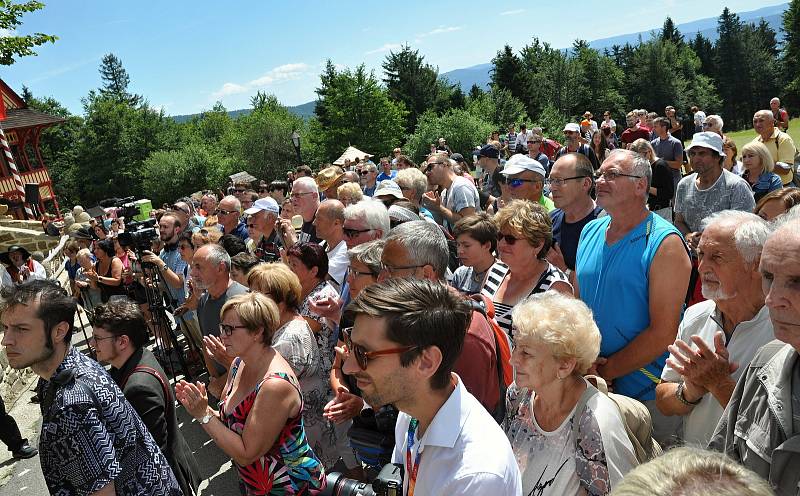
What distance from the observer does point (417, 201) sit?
268 inches

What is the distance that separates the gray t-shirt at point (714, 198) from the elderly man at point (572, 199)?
51.3 inches

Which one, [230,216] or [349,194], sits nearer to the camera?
[349,194]

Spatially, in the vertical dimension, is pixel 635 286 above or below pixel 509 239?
below

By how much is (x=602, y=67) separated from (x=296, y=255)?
50.4m

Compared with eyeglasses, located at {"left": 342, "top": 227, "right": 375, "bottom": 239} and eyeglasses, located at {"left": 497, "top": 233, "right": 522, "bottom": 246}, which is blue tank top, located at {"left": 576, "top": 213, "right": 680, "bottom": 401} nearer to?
eyeglasses, located at {"left": 497, "top": 233, "right": 522, "bottom": 246}

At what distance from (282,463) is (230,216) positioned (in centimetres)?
488

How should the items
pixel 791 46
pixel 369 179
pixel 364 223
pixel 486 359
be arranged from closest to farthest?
1. pixel 486 359
2. pixel 364 223
3. pixel 369 179
4. pixel 791 46

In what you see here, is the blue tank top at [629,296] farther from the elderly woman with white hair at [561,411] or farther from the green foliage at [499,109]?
the green foliage at [499,109]

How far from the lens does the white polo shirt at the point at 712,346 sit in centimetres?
212

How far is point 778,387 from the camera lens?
63.4 inches

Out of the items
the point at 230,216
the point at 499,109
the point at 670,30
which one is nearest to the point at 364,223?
the point at 230,216

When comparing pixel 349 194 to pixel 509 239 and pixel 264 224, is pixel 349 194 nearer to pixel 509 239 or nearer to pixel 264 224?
pixel 264 224

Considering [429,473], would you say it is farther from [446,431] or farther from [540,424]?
[540,424]

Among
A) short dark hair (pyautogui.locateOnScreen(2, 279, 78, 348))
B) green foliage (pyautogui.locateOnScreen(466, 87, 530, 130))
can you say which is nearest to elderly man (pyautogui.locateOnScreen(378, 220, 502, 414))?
short dark hair (pyautogui.locateOnScreen(2, 279, 78, 348))
